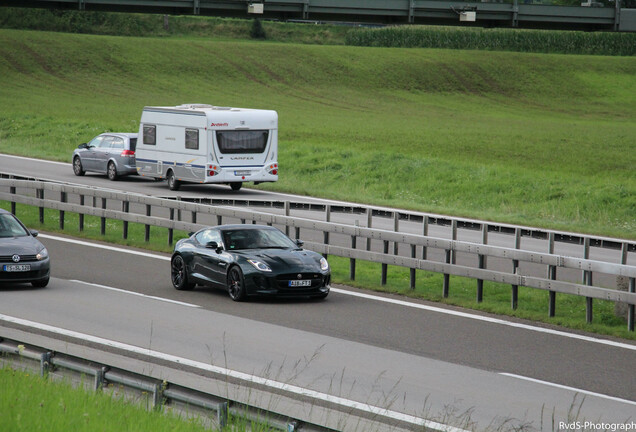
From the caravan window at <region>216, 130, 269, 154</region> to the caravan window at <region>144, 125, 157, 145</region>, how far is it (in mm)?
3045

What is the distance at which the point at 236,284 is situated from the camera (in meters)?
17.2

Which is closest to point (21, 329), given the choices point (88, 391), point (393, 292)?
point (88, 391)

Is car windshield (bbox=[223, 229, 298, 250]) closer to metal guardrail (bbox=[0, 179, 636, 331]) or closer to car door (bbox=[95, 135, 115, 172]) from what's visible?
metal guardrail (bbox=[0, 179, 636, 331])

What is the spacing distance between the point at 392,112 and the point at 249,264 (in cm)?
6030

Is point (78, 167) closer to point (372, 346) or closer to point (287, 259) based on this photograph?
point (287, 259)

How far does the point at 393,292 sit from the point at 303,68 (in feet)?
259

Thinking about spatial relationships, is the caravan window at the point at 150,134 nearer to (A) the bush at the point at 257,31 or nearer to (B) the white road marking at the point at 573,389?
(B) the white road marking at the point at 573,389

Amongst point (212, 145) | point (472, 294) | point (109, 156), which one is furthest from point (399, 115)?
point (472, 294)

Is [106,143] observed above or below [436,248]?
above

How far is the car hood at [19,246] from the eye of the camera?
1744 cm

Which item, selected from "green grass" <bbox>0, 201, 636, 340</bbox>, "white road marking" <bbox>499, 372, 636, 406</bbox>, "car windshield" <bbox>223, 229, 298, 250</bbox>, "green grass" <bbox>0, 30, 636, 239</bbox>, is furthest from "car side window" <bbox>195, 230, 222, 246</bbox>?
"green grass" <bbox>0, 30, 636, 239</bbox>

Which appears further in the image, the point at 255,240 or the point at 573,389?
the point at 255,240

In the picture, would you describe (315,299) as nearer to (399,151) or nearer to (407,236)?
(407,236)

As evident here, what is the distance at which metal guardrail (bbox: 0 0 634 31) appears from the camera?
1332 inches
